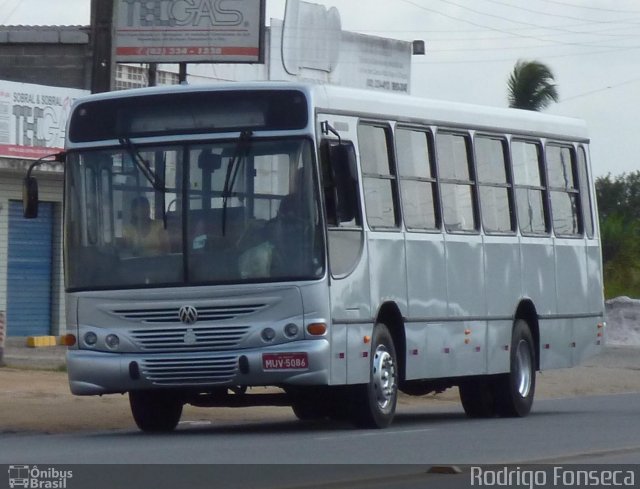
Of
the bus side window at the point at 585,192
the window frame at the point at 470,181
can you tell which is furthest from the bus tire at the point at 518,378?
the bus side window at the point at 585,192

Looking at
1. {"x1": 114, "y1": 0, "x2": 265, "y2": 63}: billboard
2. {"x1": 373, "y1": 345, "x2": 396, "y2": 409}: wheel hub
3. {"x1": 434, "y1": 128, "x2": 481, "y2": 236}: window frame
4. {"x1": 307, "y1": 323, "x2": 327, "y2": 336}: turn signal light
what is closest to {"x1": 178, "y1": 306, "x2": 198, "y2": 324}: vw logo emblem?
{"x1": 307, "y1": 323, "x2": 327, "y2": 336}: turn signal light

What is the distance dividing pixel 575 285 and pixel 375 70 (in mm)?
31060

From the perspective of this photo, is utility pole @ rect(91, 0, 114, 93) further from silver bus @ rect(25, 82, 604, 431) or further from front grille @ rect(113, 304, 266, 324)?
front grille @ rect(113, 304, 266, 324)

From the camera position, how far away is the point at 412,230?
16.2 m

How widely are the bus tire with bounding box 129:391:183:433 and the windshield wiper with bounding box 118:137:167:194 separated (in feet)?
7.02

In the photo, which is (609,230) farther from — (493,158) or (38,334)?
(493,158)

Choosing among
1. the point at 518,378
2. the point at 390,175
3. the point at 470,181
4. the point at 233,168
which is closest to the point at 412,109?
the point at 390,175

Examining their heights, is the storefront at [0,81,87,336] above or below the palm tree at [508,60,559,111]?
below

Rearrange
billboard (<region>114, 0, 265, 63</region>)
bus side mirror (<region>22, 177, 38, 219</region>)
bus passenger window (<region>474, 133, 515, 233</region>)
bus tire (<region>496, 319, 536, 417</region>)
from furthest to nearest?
billboard (<region>114, 0, 265, 63</region>)
bus tire (<region>496, 319, 536, 417</region>)
bus passenger window (<region>474, 133, 515, 233</region>)
bus side mirror (<region>22, 177, 38, 219</region>)

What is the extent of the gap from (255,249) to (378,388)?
189 centimetres

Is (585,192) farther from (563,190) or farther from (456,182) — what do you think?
(456,182)

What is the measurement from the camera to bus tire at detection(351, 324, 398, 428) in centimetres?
1520

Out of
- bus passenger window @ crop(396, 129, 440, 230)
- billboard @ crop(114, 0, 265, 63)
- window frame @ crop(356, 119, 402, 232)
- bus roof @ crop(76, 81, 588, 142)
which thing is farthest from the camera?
billboard @ crop(114, 0, 265, 63)

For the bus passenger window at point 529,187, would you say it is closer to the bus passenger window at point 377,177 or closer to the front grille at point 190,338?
the bus passenger window at point 377,177
